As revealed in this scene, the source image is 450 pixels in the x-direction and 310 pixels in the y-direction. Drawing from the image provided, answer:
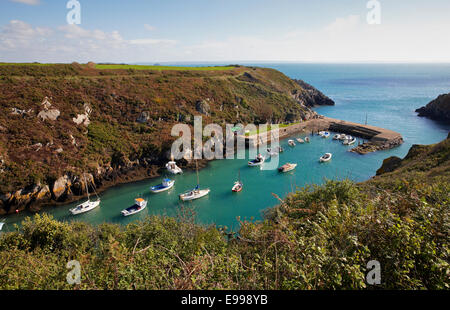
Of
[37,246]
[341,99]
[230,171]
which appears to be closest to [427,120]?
[341,99]

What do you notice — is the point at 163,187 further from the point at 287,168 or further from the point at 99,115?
the point at 99,115

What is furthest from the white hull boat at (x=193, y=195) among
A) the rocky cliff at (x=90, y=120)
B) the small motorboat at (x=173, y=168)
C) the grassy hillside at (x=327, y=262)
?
the grassy hillside at (x=327, y=262)

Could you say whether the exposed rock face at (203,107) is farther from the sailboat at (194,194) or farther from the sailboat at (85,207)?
the sailboat at (85,207)

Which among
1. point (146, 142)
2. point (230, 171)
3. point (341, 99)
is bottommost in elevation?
point (230, 171)

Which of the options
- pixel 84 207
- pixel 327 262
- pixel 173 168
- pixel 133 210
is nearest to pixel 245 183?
pixel 173 168
